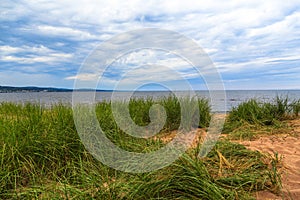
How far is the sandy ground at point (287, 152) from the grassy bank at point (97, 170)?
0.11 meters

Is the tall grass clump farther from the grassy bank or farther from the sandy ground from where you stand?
the grassy bank

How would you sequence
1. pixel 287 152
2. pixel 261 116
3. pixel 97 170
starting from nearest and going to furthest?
pixel 97 170 < pixel 287 152 < pixel 261 116

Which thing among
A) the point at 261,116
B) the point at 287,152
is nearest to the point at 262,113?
the point at 261,116

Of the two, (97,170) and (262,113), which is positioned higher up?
(262,113)

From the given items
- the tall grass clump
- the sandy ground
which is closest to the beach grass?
the tall grass clump

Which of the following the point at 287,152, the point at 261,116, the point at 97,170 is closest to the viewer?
the point at 97,170

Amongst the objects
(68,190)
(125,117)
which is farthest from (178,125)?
(68,190)

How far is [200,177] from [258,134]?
10.4ft

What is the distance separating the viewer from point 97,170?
3062 mm

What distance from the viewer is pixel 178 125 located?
596 cm

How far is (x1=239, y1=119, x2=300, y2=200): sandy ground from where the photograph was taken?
2.45 meters

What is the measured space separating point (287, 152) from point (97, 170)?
247 cm

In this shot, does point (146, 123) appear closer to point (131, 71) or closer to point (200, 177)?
point (131, 71)

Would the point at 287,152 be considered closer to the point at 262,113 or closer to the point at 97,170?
the point at 97,170
